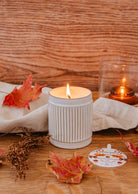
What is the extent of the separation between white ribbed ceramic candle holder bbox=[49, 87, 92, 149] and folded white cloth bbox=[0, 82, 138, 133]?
0.06 meters

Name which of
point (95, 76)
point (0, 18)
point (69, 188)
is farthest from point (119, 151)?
point (0, 18)

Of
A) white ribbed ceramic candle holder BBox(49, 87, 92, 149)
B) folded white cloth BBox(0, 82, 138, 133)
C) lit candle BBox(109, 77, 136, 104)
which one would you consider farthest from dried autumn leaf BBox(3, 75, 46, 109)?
lit candle BBox(109, 77, 136, 104)

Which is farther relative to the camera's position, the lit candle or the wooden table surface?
the lit candle

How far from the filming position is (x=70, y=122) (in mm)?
648

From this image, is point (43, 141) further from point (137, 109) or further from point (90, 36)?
point (90, 36)

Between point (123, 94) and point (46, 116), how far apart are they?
0.28 meters

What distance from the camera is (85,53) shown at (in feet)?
3.46

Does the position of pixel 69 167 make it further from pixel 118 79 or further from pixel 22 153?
pixel 118 79

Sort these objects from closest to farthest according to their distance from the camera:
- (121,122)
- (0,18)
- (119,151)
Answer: (119,151) → (121,122) → (0,18)

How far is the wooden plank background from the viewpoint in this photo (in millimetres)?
1004

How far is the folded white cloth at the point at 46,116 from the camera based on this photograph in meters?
0.71

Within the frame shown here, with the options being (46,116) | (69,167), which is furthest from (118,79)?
A: (69,167)

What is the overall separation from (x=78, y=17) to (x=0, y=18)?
0.28 metres

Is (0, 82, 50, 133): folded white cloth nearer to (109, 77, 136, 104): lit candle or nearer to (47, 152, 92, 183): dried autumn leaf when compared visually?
(47, 152, 92, 183): dried autumn leaf
